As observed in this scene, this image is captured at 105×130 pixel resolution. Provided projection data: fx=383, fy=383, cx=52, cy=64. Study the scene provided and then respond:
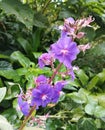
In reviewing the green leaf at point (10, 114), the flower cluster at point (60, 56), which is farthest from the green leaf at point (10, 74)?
the flower cluster at point (60, 56)

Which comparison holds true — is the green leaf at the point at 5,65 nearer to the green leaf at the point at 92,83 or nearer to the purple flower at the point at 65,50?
the green leaf at the point at 92,83

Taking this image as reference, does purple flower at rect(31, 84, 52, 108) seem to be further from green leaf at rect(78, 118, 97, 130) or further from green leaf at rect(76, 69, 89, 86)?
green leaf at rect(76, 69, 89, 86)

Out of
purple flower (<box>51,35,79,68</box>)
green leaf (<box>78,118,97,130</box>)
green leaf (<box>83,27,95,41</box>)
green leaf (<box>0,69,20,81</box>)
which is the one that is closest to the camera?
purple flower (<box>51,35,79,68</box>)

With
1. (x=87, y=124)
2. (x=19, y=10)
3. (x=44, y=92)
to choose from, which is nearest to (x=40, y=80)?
(x=44, y=92)

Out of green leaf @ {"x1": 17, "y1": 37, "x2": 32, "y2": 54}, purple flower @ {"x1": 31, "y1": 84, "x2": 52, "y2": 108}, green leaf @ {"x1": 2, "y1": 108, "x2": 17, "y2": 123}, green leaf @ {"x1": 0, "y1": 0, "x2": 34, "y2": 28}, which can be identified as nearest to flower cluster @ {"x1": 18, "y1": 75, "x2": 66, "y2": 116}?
purple flower @ {"x1": 31, "y1": 84, "x2": 52, "y2": 108}

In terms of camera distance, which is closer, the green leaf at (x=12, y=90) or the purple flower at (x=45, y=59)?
the purple flower at (x=45, y=59)

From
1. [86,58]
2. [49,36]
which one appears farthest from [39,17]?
[86,58]
